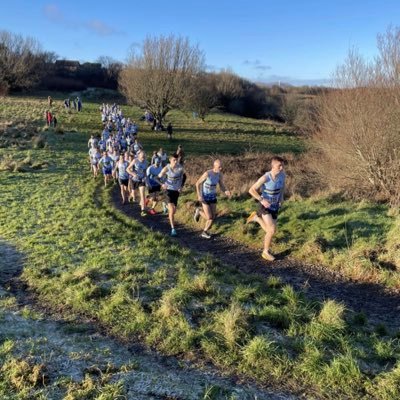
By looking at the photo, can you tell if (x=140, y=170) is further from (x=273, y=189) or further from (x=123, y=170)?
(x=273, y=189)

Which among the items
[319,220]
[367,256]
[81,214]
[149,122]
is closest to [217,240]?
[319,220]

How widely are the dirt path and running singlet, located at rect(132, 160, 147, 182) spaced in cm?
729

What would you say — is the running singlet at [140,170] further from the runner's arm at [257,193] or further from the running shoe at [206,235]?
the runner's arm at [257,193]

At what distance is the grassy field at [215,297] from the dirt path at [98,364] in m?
0.21

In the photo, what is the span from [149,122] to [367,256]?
40788 millimetres

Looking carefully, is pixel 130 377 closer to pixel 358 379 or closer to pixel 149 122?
pixel 358 379

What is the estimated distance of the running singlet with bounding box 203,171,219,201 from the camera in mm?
9969

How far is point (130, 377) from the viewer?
467cm

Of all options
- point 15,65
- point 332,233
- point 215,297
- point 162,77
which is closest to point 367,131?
point 332,233

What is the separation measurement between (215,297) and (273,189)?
2.86 metres

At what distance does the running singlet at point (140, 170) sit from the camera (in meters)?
13.2

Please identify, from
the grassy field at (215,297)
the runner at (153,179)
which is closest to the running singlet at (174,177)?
the grassy field at (215,297)

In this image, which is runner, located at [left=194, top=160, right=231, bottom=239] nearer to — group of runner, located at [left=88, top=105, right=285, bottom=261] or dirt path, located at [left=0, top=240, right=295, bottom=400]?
group of runner, located at [left=88, top=105, right=285, bottom=261]

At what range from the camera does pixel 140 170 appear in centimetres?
1343
